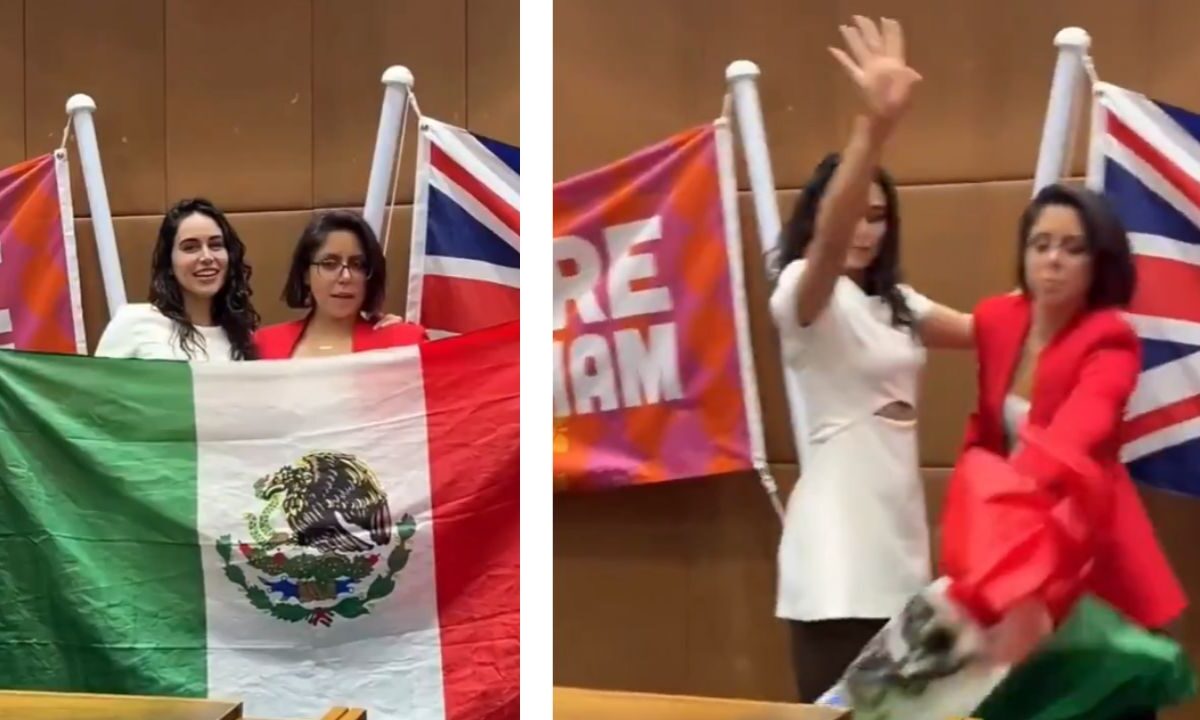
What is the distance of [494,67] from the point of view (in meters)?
1.23

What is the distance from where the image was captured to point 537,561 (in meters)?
1.23

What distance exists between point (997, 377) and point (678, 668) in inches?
15.7

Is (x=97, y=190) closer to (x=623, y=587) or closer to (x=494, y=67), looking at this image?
(x=494, y=67)

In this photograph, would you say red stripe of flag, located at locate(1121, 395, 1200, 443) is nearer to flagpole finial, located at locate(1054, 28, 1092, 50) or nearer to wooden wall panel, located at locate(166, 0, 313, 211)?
flagpole finial, located at locate(1054, 28, 1092, 50)

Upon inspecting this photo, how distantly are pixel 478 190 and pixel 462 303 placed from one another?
11cm

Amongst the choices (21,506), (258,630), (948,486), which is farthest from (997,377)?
Answer: (21,506)

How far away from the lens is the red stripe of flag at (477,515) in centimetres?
124

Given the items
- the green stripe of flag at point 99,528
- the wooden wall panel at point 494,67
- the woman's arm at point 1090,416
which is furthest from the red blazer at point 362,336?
the woman's arm at point 1090,416

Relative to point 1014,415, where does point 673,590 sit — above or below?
below

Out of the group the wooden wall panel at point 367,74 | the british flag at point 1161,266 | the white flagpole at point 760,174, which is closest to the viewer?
the british flag at point 1161,266

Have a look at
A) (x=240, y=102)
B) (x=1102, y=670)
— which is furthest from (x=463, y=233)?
(x=1102, y=670)

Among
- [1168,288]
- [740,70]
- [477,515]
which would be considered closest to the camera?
[1168,288]

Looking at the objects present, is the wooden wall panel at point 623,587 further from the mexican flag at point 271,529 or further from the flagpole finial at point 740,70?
the flagpole finial at point 740,70

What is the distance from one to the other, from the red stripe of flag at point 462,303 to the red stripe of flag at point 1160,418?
57 cm
